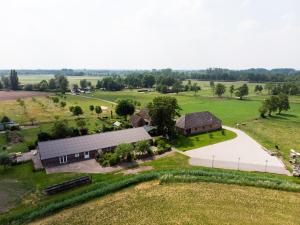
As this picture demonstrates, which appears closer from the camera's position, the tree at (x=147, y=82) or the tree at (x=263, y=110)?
the tree at (x=263, y=110)

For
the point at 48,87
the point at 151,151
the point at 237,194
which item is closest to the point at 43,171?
the point at 151,151

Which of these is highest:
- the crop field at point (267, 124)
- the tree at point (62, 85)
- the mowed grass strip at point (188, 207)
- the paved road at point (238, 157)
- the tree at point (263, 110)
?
the tree at point (62, 85)

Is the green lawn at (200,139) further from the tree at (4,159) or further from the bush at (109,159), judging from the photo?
the tree at (4,159)

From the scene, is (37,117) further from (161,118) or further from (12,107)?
(161,118)

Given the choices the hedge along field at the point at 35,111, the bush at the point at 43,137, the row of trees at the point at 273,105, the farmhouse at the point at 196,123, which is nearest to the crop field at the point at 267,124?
the row of trees at the point at 273,105

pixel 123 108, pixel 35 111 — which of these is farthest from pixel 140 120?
pixel 35 111
